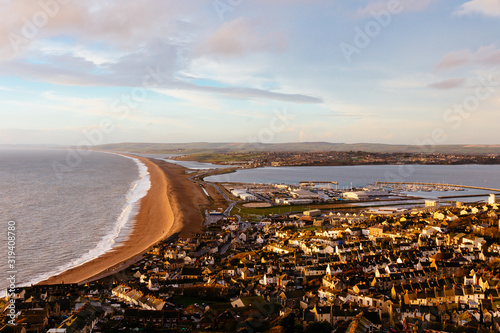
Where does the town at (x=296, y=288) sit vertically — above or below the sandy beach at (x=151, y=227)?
above

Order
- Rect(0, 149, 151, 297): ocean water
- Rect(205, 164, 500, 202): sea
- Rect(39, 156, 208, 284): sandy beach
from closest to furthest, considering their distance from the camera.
Answer: Rect(39, 156, 208, 284): sandy beach < Rect(0, 149, 151, 297): ocean water < Rect(205, 164, 500, 202): sea

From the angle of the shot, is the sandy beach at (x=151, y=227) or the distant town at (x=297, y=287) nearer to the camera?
the distant town at (x=297, y=287)

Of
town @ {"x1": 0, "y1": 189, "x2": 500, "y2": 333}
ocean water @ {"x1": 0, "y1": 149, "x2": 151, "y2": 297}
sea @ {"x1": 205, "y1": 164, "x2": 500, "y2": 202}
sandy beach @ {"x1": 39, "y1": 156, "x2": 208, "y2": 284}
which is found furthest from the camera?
sea @ {"x1": 205, "y1": 164, "x2": 500, "y2": 202}

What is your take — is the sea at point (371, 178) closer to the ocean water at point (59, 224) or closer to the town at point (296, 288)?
the ocean water at point (59, 224)

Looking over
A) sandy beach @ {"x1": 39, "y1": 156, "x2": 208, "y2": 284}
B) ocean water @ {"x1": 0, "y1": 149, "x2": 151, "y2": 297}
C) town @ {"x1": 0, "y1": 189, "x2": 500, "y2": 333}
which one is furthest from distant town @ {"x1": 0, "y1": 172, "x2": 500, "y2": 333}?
ocean water @ {"x1": 0, "y1": 149, "x2": 151, "y2": 297}

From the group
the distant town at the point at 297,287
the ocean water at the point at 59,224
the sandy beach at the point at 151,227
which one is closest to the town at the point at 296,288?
the distant town at the point at 297,287

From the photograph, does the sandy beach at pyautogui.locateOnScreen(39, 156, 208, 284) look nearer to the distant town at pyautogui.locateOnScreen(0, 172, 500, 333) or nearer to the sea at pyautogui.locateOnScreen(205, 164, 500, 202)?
the distant town at pyautogui.locateOnScreen(0, 172, 500, 333)

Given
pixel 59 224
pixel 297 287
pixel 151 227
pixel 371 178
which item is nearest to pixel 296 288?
pixel 297 287

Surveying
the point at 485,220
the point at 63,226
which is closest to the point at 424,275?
the point at 485,220
